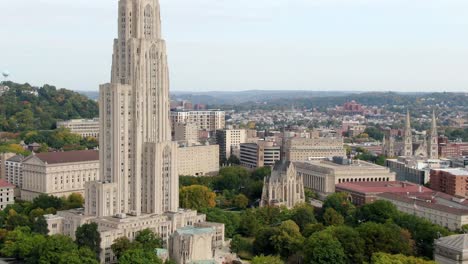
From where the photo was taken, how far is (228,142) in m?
169

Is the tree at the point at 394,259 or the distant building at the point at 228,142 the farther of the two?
the distant building at the point at 228,142

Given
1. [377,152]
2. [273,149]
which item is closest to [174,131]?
[273,149]

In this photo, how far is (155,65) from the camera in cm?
8525

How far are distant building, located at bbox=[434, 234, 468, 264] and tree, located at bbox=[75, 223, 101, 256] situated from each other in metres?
33.1

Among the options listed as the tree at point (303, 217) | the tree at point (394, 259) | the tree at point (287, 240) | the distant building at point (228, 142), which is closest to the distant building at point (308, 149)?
the distant building at point (228, 142)

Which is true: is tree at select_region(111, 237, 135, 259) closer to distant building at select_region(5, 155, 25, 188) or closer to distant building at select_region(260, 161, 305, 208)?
distant building at select_region(260, 161, 305, 208)

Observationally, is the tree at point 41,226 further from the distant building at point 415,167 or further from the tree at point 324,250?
the distant building at point 415,167

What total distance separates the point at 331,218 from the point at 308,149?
61.8 meters

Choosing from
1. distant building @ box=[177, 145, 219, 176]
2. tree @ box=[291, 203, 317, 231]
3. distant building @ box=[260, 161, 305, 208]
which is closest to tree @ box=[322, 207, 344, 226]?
tree @ box=[291, 203, 317, 231]

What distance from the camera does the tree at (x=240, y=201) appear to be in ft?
346

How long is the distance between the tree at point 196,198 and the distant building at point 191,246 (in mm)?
21355

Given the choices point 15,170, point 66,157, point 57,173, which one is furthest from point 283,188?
point 15,170

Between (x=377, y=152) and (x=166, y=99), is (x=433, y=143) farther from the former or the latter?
(x=166, y=99)

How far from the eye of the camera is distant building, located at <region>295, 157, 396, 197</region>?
119875 millimetres
